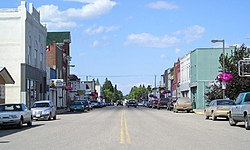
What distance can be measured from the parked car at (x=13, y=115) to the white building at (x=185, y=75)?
4944 centimetres

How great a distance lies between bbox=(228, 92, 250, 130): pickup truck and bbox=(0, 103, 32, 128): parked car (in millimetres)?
12188

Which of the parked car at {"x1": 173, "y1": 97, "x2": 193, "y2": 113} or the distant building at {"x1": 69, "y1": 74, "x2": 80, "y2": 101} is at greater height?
the distant building at {"x1": 69, "y1": 74, "x2": 80, "y2": 101}

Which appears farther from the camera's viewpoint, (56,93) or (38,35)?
(56,93)


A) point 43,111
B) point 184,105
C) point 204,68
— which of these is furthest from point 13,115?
point 204,68

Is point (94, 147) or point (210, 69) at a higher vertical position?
point (210, 69)

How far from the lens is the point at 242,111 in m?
23.9

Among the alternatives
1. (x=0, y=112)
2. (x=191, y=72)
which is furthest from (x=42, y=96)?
(x=0, y=112)

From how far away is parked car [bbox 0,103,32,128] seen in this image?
25.0m

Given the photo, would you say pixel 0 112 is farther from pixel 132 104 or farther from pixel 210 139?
pixel 132 104

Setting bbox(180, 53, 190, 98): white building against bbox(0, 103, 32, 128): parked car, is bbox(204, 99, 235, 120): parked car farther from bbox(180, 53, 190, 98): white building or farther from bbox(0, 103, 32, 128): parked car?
bbox(180, 53, 190, 98): white building

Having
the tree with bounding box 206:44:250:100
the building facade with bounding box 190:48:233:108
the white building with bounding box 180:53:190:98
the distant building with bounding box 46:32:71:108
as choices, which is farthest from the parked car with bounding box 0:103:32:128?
the white building with bounding box 180:53:190:98

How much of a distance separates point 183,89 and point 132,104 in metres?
15.4

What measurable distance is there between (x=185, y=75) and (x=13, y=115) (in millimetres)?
54695

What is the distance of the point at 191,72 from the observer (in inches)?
2756
